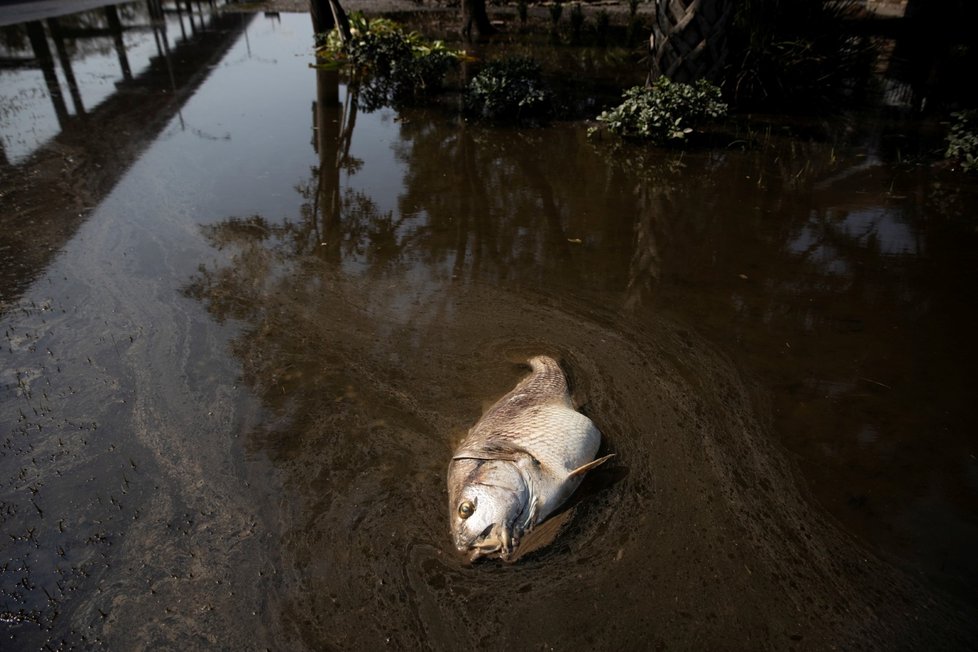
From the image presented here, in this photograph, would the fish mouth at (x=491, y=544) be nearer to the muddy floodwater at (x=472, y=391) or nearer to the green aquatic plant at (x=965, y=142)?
the muddy floodwater at (x=472, y=391)

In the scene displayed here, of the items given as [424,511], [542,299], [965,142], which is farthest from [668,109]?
[424,511]

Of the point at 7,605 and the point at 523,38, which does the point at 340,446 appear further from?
the point at 523,38

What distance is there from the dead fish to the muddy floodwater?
16cm

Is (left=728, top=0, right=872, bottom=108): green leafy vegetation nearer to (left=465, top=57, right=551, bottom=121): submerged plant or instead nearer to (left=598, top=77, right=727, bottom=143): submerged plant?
(left=598, top=77, right=727, bottom=143): submerged plant

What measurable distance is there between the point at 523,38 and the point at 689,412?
546 inches

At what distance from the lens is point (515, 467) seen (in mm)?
3041

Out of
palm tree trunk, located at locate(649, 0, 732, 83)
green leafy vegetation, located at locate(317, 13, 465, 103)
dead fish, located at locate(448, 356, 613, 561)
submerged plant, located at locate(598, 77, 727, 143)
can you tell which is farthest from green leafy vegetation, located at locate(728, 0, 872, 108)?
dead fish, located at locate(448, 356, 613, 561)

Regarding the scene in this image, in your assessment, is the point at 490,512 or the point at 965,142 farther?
the point at 965,142

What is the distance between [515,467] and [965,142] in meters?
7.39

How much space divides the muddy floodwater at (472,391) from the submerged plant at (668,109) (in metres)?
0.31

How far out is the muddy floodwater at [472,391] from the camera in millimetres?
2748

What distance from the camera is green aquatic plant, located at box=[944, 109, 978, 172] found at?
705cm

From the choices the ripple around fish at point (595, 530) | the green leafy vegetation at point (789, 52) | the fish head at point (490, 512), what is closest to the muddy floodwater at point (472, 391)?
the ripple around fish at point (595, 530)

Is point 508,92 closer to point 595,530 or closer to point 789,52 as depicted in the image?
point 789,52
